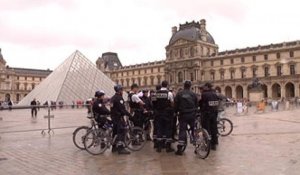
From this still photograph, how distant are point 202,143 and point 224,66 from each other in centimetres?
7009

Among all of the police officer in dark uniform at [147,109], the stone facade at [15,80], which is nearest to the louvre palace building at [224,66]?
the stone facade at [15,80]

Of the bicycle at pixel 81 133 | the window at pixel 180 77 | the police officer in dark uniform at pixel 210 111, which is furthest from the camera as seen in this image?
the window at pixel 180 77

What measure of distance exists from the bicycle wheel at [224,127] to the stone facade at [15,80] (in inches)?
3795

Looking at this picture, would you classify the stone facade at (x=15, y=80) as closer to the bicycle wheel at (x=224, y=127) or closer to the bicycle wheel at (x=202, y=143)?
the bicycle wheel at (x=224, y=127)

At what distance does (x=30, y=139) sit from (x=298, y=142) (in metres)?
7.61

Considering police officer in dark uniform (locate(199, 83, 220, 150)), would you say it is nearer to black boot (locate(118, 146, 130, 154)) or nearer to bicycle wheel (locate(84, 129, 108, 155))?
black boot (locate(118, 146, 130, 154))

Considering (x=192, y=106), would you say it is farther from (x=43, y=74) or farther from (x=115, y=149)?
(x=43, y=74)

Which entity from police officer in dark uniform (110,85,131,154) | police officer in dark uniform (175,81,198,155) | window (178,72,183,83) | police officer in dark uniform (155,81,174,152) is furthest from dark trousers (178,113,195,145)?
window (178,72,183,83)

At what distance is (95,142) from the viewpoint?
861 centimetres

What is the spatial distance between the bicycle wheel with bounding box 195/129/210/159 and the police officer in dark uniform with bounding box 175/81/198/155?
→ 319 millimetres

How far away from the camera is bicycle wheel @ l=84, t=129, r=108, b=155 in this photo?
8.59m

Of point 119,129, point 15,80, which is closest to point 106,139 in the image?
point 119,129

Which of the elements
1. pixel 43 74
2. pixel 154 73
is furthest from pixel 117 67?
pixel 43 74

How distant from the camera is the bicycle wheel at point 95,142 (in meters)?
8.59
